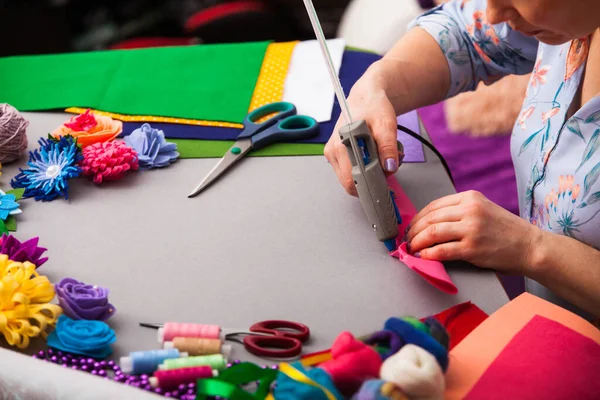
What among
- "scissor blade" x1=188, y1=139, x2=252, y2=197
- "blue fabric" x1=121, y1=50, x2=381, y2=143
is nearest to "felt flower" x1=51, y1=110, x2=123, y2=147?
"blue fabric" x1=121, y1=50, x2=381, y2=143

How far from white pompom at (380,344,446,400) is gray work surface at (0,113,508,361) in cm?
12

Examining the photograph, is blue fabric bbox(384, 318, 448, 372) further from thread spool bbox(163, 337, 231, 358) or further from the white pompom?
thread spool bbox(163, 337, 231, 358)

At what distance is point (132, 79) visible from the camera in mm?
1072

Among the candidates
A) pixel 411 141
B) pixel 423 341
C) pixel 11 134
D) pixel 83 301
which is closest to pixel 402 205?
pixel 411 141

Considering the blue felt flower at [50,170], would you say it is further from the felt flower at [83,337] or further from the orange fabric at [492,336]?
the orange fabric at [492,336]

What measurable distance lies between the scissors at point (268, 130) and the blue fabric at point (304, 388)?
0.38 metres

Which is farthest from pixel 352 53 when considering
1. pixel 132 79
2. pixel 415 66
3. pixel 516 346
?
pixel 516 346

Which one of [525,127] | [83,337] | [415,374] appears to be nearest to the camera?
[415,374]

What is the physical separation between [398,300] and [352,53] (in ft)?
1.93

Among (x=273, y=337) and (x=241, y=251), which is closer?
(x=273, y=337)

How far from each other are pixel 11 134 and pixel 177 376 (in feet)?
1.50

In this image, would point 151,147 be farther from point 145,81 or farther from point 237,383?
point 237,383

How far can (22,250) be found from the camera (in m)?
0.71

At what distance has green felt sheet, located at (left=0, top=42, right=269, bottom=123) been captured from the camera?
3.31 ft
